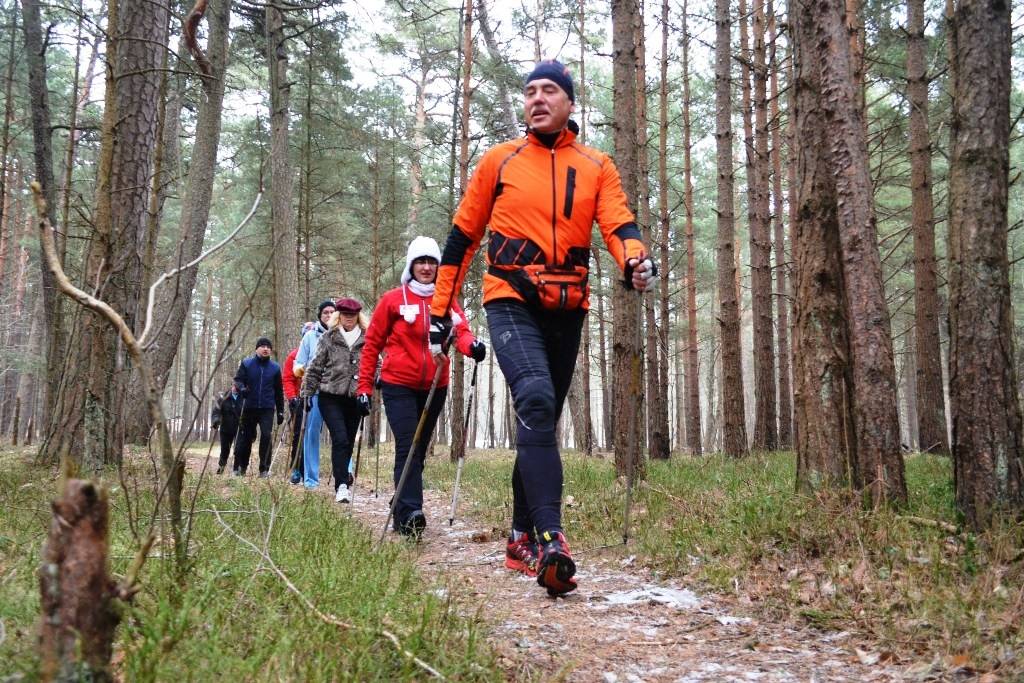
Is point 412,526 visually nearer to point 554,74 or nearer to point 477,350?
point 477,350

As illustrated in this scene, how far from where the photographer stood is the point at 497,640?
293cm

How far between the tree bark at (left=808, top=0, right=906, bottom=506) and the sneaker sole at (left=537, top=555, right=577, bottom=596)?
2.16 m

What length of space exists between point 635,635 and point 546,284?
1769mm

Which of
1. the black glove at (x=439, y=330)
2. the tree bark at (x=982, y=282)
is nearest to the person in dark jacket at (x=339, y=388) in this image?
the black glove at (x=439, y=330)

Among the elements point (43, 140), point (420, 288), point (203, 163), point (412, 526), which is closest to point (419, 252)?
point (420, 288)

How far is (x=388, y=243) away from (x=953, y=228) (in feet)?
61.8

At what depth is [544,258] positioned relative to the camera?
3.76 metres

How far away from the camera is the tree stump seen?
1.36 meters

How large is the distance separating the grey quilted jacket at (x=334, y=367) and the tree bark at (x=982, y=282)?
5638 mm

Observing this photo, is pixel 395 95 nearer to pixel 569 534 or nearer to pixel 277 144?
pixel 277 144

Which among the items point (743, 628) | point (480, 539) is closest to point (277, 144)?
point (480, 539)

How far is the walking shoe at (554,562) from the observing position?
3480 millimetres

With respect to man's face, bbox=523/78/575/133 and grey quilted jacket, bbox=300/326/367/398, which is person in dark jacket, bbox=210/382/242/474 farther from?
man's face, bbox=523/78/575/133

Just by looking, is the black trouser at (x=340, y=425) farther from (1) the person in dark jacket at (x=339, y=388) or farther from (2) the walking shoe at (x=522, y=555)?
(2) the walking shoe at (x=522, y=555)
